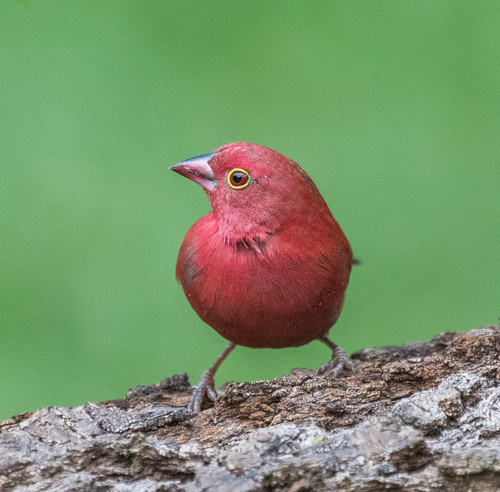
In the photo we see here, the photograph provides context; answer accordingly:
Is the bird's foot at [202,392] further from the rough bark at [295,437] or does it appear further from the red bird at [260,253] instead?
the rough bark at [295,437]

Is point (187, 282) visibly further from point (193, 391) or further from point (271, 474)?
point (271, 474)

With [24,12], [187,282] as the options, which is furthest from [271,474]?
[24,12]

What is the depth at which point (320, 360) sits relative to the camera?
21.6 feet

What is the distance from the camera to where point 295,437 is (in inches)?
127

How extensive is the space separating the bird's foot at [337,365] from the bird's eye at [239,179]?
114cm

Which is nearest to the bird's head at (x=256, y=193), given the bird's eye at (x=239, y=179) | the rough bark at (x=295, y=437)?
the bird's eye at (x=239, y=179)

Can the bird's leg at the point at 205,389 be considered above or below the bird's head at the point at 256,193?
below

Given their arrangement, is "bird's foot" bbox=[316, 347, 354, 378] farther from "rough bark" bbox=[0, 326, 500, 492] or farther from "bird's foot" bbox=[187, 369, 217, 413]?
"bird's foot" bbox=[187, 369, 217, 413]

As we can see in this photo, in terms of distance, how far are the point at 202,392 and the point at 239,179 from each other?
136 cm

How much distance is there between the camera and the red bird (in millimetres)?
4012

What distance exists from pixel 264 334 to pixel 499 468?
1.62m

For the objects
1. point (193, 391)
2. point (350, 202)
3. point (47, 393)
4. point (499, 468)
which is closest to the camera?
point (499, 468)

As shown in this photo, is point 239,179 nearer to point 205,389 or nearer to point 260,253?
point 260,253

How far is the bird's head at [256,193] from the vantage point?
13.2ft
